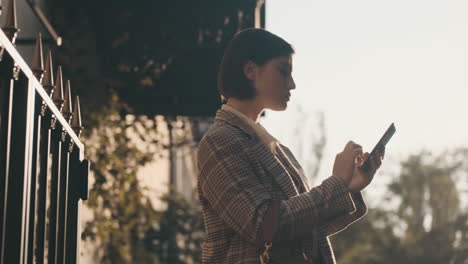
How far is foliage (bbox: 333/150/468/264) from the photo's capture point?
30062mm

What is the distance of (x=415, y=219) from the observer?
3431 cm

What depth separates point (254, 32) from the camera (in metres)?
2.84

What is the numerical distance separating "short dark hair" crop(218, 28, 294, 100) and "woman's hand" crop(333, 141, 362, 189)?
1.43ft

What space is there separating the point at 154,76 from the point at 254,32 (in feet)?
12.7

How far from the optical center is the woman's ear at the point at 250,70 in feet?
9.20

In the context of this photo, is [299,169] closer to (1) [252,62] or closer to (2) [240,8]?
(1) [252,62]

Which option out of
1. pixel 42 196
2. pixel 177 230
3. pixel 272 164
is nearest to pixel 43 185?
pixel 42 196

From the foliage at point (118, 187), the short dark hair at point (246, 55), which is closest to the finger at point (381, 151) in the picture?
the short dark hair at point (246, 55)

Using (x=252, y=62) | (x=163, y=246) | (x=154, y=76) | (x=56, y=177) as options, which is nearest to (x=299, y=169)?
(x=252, y=62)

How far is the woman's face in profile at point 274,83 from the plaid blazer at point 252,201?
170 mm

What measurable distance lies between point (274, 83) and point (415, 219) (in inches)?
1284

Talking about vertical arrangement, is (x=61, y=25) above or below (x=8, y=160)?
above

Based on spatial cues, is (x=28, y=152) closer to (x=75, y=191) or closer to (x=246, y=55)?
(x=75, y=191)

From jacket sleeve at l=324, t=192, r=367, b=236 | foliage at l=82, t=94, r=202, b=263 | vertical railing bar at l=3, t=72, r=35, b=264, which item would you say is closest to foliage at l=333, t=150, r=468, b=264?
foliage at l=82, t=94, r=202, b=263
